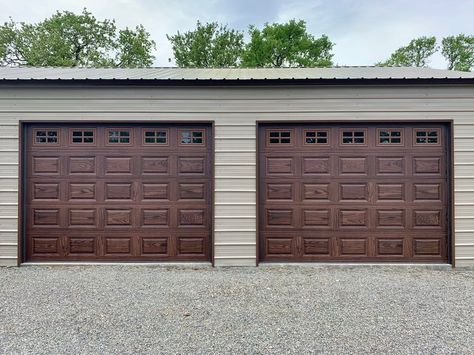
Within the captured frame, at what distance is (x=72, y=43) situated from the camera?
57.2 ft

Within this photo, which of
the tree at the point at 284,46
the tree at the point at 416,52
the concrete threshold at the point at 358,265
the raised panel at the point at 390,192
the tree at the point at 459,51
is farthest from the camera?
the tree at the point at 416,52

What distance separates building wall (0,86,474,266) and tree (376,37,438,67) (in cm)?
1937

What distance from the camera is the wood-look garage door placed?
4996mm

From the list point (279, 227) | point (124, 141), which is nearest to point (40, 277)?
point (124, 141)

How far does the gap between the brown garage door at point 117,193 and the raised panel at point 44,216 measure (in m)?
0.02

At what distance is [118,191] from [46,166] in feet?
4.53

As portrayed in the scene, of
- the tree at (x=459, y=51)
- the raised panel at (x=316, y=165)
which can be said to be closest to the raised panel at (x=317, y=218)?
the raised panel at (x=316, y=165)

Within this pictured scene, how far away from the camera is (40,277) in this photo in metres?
4.42

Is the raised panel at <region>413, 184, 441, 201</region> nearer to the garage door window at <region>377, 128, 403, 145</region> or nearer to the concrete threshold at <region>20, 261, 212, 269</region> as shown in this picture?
the garage door window at <region>377, 128, 403, 145</region>

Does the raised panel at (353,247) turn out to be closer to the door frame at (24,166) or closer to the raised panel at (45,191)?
the door frame at (24,166)

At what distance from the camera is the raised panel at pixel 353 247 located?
5.04 meters

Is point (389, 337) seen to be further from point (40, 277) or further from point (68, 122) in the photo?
point (68, 122)

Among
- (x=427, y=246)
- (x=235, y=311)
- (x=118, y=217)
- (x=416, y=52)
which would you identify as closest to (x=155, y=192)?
(x=118, y=217)

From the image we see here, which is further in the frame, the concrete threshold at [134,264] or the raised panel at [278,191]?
the raised panel at [278,191]
